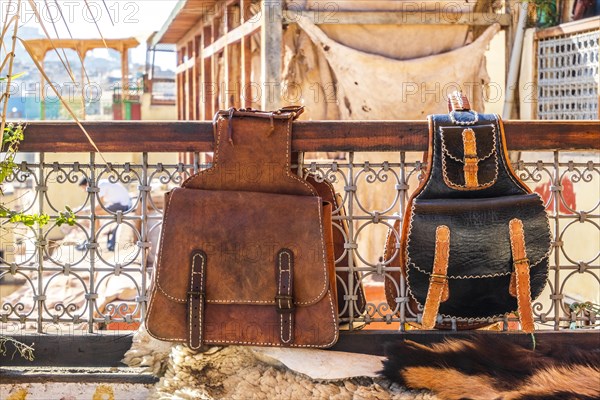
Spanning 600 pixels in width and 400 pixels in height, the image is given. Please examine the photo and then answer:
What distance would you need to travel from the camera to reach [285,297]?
8.23 ft

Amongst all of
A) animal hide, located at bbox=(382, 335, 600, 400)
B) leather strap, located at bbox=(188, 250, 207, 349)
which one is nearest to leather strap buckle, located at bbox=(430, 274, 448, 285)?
animal hide, located at bbox=(382, 335, 600, 400)

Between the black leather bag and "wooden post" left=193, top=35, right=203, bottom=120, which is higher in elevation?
"wooden post" left=193, top=35, right=203, bottom=120

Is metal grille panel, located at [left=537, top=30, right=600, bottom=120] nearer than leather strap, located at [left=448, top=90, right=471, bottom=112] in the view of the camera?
No

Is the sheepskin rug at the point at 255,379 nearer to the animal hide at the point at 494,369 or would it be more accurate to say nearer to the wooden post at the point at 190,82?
the animal hide at the point at 494,369

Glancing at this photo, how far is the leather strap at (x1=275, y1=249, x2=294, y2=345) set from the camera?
2512 millimetres

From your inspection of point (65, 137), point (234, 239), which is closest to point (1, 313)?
point (65, 137)

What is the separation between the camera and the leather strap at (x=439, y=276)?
2543 millimetres

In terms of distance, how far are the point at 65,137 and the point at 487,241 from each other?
4.72ft

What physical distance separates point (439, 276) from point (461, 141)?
1.48 feet

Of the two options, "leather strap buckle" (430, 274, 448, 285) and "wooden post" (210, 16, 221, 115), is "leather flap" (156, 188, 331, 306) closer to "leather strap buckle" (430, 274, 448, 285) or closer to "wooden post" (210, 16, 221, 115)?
"leather strap buckle" (430, 274, 448, 285)

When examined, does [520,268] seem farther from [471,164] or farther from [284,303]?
[284,303]

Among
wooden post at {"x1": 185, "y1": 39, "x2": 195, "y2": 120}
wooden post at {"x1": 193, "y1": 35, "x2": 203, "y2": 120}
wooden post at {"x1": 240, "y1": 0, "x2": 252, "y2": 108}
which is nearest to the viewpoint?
wooden post at {"x1": 240, "y1": 0, "x2": 252, "y2": 108}

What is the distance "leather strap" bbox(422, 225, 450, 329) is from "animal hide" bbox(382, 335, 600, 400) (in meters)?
0.13

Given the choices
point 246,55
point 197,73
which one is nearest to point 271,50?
point 246,55
